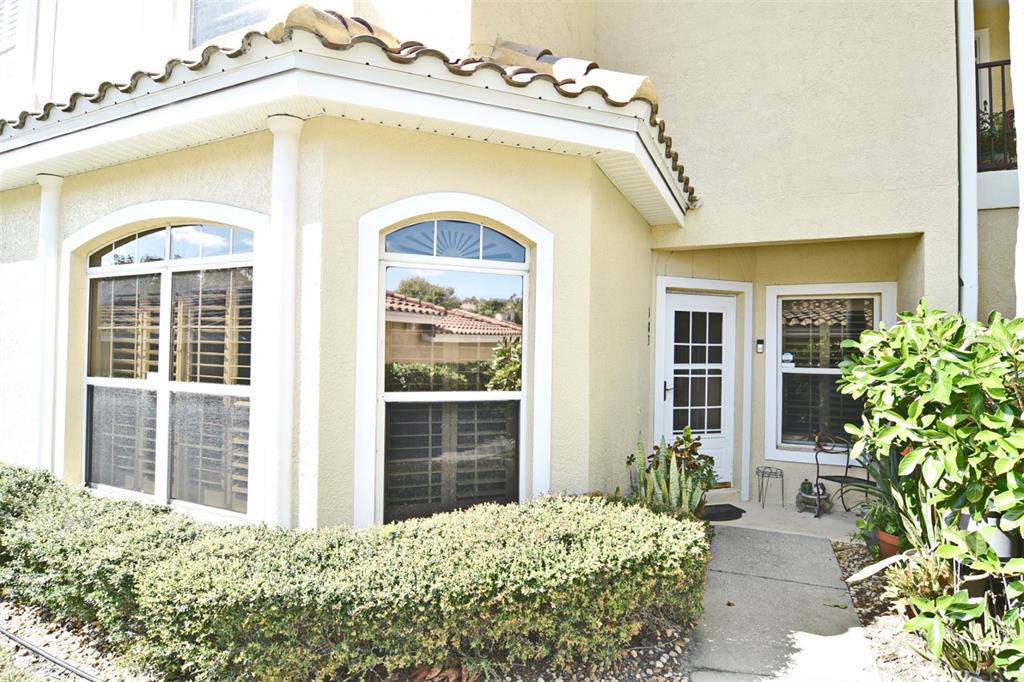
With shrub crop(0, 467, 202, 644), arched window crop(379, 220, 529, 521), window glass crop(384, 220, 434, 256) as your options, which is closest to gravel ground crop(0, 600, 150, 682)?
shrub crop(0, 467, 202, 644)

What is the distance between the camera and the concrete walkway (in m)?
4.52

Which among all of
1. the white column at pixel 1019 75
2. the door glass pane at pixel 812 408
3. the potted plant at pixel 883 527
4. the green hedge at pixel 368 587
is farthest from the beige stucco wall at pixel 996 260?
the green hedge at pixel 368 587

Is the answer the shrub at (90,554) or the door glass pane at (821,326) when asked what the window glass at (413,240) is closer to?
the shrub at (90,554)

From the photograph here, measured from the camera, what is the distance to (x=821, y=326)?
9078 mm

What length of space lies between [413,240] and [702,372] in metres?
5.57

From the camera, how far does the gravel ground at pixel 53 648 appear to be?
431cm

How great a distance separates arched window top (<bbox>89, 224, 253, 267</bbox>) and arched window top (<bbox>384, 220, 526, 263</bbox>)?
59.5 inches

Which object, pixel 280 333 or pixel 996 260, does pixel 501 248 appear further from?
pixel 996 260

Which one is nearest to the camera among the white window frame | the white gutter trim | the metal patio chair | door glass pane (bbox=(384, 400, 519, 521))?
door glass pane (bbox=(384, 400, 519, 521))

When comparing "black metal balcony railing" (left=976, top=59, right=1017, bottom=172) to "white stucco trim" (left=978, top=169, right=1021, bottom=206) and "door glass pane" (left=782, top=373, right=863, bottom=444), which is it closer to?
"white stucco trim" (left=978, top=169, right=1021, bottom=206)

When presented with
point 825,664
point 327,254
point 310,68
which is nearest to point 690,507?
point 825,664

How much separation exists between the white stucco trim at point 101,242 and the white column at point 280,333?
0.94 ft

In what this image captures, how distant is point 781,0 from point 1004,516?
718 cm

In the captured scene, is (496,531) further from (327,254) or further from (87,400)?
(87,400)
